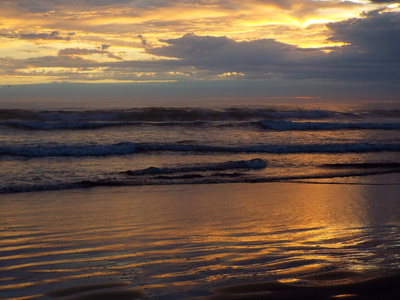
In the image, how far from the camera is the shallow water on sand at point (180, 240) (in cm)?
355

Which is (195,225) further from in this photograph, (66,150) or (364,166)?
(66,150)

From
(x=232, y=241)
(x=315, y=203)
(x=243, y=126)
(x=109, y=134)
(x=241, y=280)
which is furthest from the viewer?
(x=243, y=126)

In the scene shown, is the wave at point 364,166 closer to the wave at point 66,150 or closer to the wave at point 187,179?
the wave at point 187,179

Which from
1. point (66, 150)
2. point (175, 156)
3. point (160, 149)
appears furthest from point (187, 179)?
point (66, 150)

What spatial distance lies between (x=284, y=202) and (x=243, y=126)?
18765mm

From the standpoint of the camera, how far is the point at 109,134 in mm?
21078

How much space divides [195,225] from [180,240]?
0.82m

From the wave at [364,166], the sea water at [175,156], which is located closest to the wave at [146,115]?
the sea water at [175,156]

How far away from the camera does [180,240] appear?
4.86 metres

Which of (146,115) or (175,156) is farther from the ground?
(146,115)

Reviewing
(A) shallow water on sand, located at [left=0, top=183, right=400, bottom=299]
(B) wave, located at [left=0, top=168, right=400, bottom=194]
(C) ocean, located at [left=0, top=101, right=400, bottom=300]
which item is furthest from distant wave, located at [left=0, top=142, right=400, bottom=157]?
(A) shallow water on sand, located at [left=0, top=183, right=400, bottom=299]

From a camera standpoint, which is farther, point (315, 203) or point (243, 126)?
point (243, 126)

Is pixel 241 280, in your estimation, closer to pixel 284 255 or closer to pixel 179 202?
pixel 284 255

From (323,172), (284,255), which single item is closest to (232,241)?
(284,255)
